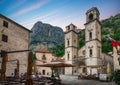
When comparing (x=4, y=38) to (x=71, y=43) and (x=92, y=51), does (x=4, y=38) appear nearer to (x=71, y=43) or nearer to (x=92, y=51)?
(x=92, y=51)

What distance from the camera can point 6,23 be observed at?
15.5 metres

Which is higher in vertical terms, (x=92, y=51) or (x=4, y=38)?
(x=4, y=38)

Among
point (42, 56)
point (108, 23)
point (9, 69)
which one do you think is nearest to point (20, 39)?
point (9, 69)

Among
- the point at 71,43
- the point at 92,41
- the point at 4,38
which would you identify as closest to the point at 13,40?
the point at 4,38

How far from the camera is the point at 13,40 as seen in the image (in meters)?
16.5

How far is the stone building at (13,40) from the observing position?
15.1 m

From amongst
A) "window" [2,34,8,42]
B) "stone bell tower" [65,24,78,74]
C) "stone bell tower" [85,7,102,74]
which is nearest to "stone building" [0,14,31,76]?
"window" [2,34,8,42]

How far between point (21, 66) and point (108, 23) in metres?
24.1

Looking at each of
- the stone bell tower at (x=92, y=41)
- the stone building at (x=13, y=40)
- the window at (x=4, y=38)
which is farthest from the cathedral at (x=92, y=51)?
the window at (x=4, y=38)

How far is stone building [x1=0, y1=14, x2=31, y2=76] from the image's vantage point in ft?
49.6

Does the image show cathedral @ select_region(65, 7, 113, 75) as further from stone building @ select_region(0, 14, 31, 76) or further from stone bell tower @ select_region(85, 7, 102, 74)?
stone building @ select_region(0, 14, 31, 76)

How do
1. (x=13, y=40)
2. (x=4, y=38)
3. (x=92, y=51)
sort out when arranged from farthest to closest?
1. (x=92, y=51)
2. (x=13, y=40)
3. (x=4, y=38)

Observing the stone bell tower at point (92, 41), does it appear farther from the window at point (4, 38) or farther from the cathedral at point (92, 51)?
the window at point (4, 38)

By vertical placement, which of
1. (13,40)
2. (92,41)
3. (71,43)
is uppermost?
(71,43)
